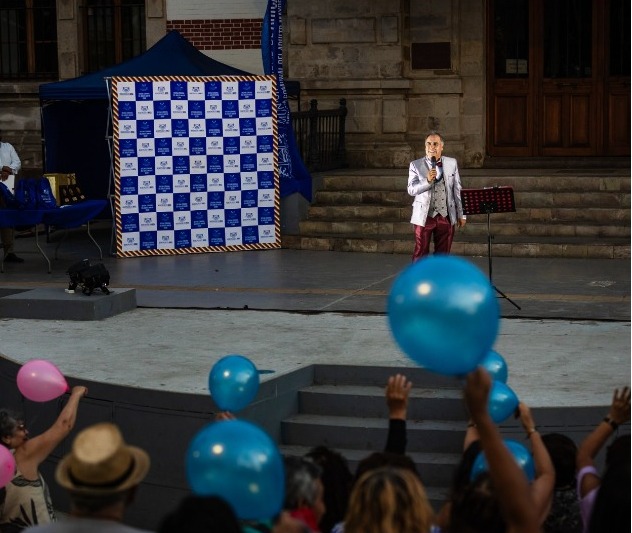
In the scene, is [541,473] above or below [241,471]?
below

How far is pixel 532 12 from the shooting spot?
756 inches

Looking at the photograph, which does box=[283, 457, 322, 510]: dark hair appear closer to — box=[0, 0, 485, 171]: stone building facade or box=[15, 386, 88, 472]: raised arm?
box=[15, 386, 88, 472]: raised arm

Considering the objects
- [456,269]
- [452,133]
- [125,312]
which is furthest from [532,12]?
[456,269]

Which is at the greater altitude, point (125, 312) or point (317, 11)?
point (317, 11)

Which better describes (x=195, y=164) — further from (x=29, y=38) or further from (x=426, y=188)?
(x=29, y=38)

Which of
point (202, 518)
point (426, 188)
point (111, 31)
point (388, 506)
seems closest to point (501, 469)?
point (388, 506)

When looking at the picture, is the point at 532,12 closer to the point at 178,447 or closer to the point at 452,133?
the point at 452,133

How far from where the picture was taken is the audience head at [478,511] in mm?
4539

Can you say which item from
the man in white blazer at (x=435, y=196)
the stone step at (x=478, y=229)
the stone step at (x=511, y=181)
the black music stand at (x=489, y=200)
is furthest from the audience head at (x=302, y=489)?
the stone step at (x=511, y=181)

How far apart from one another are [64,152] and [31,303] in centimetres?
717

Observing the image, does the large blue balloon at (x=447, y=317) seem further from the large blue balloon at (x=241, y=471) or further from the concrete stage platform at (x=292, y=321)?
the concrete stage platform at (x=292, y=321)

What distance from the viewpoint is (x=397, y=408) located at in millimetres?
5426

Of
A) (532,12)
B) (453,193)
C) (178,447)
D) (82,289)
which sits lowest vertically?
(178,447)

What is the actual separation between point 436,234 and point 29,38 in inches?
431
